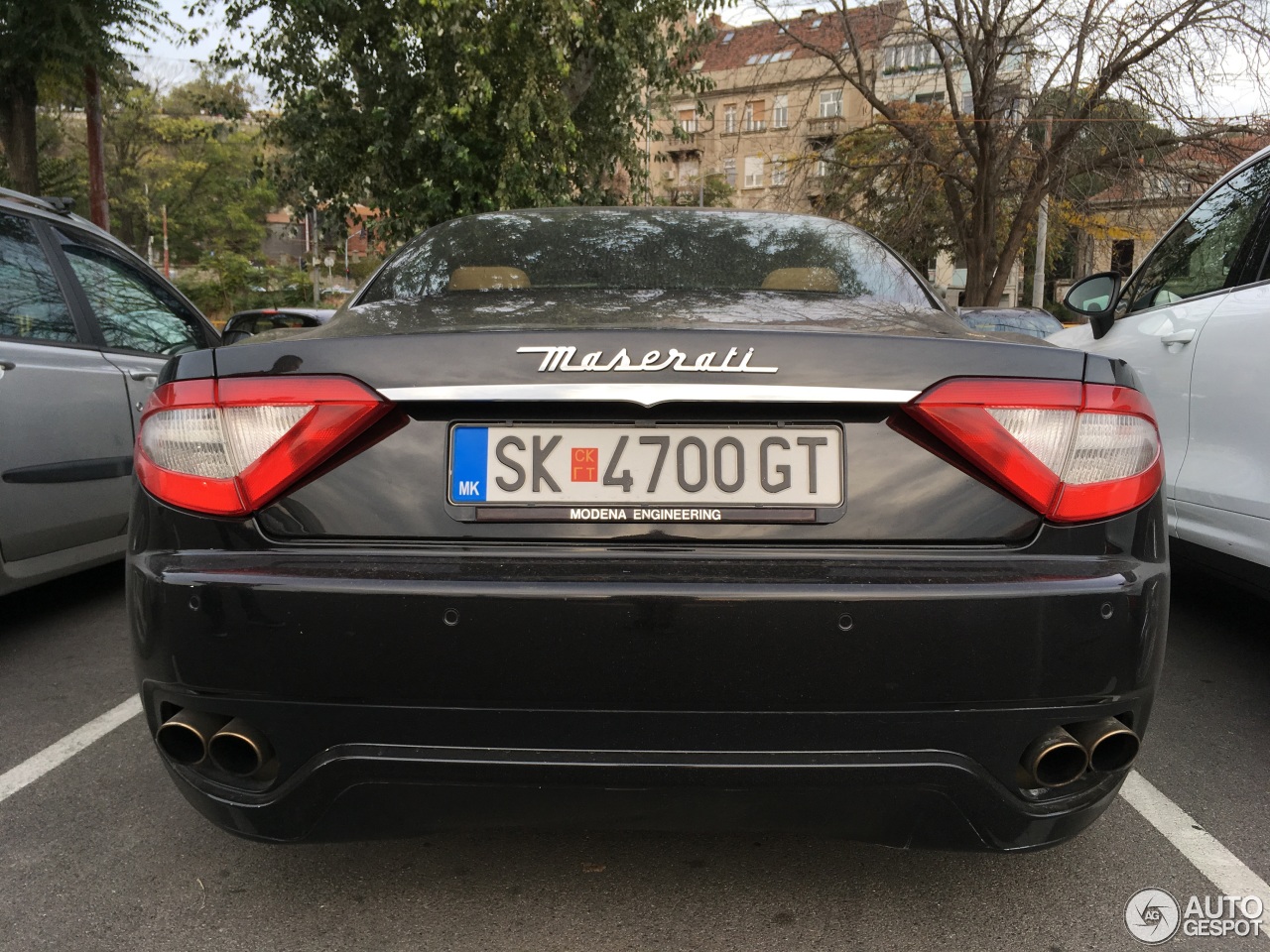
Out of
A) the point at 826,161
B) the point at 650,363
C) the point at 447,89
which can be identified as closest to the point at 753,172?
the point at 826,161

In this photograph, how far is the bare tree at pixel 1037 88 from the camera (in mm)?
17297

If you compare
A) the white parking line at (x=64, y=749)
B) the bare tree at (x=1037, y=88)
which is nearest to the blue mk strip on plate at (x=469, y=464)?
the white parking line at (x=64, y=749)

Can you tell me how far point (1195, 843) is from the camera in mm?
2496

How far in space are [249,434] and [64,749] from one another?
1785 millimetres

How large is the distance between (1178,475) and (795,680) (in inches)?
104

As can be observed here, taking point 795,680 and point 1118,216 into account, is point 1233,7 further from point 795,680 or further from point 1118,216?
point 795,680

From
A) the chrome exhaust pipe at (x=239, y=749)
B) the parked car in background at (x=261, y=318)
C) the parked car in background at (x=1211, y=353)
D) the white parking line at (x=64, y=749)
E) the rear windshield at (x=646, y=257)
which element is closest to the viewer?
the chrome exhaust pipe at (x=239, y=749)

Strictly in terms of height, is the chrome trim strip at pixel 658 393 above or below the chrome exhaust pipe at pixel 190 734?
above

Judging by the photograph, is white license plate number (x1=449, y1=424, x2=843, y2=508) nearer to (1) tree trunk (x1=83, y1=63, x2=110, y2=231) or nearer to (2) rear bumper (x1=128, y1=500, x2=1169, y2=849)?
(2) rear bumper (x1=128, y1=500, x2=1169, y2=849)

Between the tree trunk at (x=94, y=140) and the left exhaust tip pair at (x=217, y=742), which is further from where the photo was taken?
the tree trunk at (x=94, y=140)

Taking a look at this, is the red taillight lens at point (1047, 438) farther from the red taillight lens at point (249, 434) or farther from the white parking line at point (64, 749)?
the white parking line at point (64, 749)

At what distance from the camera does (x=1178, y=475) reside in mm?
3725

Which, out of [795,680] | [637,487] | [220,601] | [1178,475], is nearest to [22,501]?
[220,601]

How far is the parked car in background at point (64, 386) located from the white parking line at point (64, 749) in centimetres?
82
